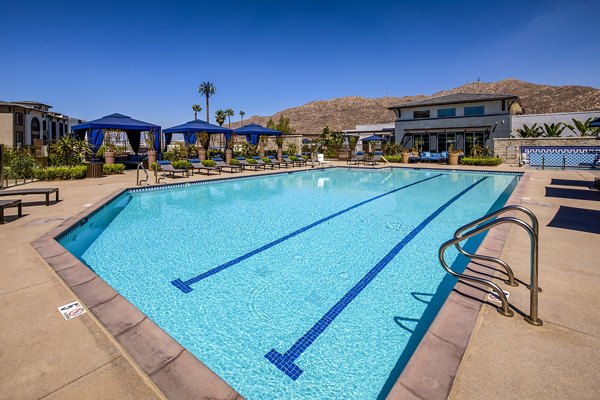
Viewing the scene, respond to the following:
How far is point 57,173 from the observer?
12.6 meters

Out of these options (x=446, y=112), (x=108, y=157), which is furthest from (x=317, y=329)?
(x=446, y=112)

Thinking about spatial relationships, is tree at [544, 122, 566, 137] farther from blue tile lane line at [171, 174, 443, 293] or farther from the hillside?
the hillside

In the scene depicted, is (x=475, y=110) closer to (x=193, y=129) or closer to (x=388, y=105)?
(x=193, y=129)

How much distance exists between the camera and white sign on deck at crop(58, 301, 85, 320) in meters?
2.91

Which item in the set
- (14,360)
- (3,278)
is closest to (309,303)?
(14,360)

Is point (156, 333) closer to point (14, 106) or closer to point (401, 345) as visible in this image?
point (401, 345)

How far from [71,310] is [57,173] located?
12548mm

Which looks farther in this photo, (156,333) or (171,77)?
(171,77)

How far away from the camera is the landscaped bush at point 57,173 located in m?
12.4

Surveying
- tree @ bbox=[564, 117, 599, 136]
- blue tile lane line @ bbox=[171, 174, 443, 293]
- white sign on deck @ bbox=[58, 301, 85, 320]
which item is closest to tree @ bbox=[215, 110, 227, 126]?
tree @ bbox=[564, 117, 599, 136]

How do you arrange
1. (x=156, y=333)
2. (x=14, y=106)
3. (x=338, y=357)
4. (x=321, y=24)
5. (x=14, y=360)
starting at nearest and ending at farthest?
(x=14, y=360), (x=156, y=333), (x=338, y=357), (x=321, y=24), (x=14, y=106)

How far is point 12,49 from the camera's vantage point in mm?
20047

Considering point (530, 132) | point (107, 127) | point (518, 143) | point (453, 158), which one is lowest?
Result: point (453, 158)

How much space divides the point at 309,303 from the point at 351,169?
58.3ft
